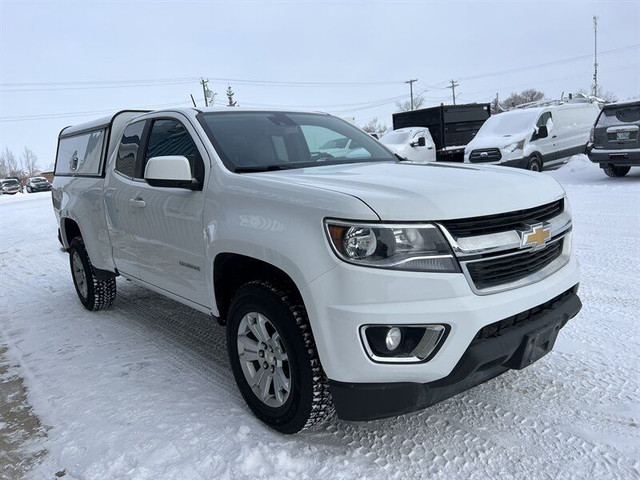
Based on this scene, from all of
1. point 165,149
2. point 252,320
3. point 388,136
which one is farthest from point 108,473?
point 388,136

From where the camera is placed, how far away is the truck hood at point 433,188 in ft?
7.50

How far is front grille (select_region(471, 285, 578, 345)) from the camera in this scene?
2.32 meters

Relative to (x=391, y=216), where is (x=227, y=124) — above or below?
above

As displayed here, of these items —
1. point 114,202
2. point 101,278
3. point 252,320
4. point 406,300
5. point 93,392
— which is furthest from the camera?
point 101,278

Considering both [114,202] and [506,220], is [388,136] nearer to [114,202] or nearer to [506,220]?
[114,202]

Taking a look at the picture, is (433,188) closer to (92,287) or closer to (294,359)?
(294,359)

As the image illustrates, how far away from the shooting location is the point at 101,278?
5.03 metres

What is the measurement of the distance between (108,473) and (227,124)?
2221 millimetres

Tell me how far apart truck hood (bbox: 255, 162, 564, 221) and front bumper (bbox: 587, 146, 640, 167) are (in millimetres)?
9931

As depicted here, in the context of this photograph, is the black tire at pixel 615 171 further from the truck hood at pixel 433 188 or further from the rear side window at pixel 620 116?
the truck hood at pixel 433 188

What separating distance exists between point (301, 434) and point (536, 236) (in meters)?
1.60

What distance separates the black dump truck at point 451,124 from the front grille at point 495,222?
48.0 feet

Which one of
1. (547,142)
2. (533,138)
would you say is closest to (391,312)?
(533,138)

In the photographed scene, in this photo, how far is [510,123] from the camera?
1352cm
